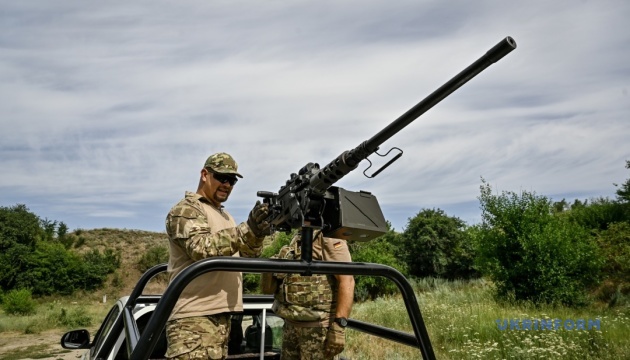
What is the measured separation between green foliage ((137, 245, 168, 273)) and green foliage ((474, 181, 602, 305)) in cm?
3746

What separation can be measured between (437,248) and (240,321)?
24.3 metres

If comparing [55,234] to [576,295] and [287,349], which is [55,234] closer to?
[576,295]

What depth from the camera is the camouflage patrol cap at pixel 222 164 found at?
2.93 m

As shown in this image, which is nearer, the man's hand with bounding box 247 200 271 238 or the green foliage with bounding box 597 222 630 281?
the man's hand with bounding box 247 200 271 238

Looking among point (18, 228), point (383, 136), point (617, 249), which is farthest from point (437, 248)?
point (18, 228)

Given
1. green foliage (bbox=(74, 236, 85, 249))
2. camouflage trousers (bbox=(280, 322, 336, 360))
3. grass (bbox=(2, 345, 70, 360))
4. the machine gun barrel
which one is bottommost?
grass (bbox=(2, 345, 70, 360))

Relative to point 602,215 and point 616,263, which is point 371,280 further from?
point 602,215

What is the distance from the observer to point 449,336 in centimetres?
918

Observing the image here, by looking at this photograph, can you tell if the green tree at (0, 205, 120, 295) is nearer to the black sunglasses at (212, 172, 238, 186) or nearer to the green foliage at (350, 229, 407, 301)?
the green foliage at (350, 229, 407, 301)

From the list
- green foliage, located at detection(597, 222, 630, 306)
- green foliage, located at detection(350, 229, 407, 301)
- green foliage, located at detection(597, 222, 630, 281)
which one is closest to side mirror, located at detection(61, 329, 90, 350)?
green foliage, located at detection(350, 229, 407, 301)

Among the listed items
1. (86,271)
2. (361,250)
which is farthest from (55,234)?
(361,250)

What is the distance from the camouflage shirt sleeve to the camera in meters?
2.21

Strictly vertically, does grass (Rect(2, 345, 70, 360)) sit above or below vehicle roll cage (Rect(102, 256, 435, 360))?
below

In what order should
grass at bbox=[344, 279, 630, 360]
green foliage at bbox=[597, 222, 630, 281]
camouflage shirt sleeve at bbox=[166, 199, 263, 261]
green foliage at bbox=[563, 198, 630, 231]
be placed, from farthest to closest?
1. green foliage at bbox=[563, 198, 630, 231]
2. green foliage at bbox=[597, 222, 630, 281]
3. grass at bbox=[344, 279, 630, 360]
4. camouflage shirt sleeve at bbox=[166, 199, 263, 261]
